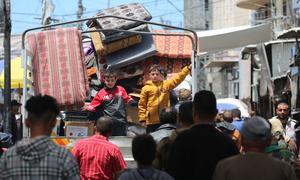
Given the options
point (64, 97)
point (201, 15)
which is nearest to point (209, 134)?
point (64, 97)

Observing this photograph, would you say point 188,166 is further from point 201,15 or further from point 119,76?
point 201,15

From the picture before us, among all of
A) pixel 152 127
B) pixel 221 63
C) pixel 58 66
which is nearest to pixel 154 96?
pixel 152 127

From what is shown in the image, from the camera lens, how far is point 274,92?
25797 millimetres

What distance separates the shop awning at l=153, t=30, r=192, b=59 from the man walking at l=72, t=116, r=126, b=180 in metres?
3.88

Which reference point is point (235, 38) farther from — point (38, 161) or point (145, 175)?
point (38, 161)

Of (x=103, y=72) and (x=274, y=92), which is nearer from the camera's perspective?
(x=103, y=72)

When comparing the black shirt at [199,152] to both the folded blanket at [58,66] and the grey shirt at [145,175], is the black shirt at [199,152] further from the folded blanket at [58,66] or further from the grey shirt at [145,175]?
the folded blanket at [58,66]

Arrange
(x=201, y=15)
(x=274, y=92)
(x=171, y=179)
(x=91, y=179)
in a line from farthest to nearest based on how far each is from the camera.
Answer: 1. (x=201, y=15)
2. (x=274, y=92)
3. (x=91, y=179)
4. (x=171, y=179)

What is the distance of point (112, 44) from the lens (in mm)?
11922

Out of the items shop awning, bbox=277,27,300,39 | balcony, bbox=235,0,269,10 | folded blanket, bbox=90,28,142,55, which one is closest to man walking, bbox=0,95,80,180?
folded blanket, bbox=90,28,142,55

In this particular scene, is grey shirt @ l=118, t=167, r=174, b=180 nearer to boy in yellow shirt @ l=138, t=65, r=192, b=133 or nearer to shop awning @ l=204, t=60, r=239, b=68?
boy in yellow shirt @ l=138, t=65, r=192, b=133

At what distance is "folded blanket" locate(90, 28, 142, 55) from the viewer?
39.2 feet

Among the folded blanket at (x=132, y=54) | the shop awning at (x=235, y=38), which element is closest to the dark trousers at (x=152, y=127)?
the folded blanket at (x=132, y=54)

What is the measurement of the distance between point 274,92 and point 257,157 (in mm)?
20585
